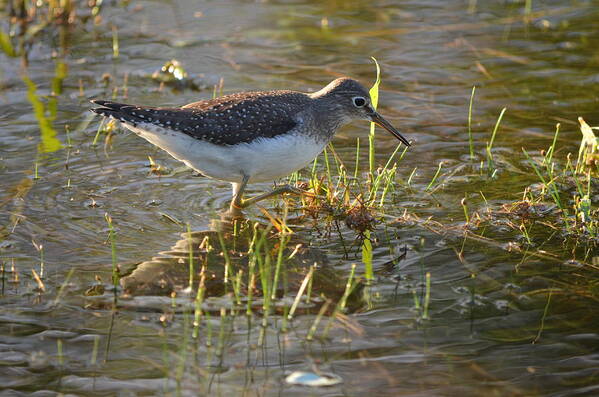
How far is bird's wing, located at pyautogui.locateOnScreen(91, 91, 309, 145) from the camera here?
7.43 meters

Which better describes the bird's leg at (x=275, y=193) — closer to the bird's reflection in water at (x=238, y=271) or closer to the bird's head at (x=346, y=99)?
the bird's reflection in water at (x=238, y=271)

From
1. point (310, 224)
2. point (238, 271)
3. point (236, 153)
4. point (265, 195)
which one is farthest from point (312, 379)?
point (265, 195)

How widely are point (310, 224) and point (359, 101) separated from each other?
139cm

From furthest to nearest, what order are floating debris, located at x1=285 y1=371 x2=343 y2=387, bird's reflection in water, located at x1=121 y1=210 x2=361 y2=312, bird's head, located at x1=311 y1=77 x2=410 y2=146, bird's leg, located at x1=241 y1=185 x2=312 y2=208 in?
1. bird's head, located at x1=311 y1=77 x2=410 y2=146
2. bird's leg, located at x1=241 y1=185 x2=312 y2=208
3. bird's reflection in water, located at x1=121 y1=210 x2=361 y2=312
4. floating debris, located at x1=285 y1=371 x2=343 y2=387

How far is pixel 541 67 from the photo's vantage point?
11.3 meters

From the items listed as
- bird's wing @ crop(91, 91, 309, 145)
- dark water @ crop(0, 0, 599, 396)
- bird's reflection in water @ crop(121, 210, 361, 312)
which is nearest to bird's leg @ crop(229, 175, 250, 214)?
dark water @ crop(0, 0, 599, 396)

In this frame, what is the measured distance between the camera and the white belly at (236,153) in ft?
24.5

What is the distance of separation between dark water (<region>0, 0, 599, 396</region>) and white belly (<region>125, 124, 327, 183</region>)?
1.85 feet

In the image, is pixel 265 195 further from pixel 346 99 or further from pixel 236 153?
pixel 346 99

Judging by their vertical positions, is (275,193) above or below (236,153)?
below

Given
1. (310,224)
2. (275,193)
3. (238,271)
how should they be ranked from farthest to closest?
(275,193)
(310,224)
(238,271)

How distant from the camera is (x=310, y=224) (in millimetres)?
7723

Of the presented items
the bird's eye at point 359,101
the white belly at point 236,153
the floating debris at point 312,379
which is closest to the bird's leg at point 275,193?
the white belly at point 236,153

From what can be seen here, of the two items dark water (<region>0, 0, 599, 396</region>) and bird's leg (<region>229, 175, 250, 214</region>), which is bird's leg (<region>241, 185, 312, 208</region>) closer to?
bird's leg (<region>229, 175, 250, 214</region>)
